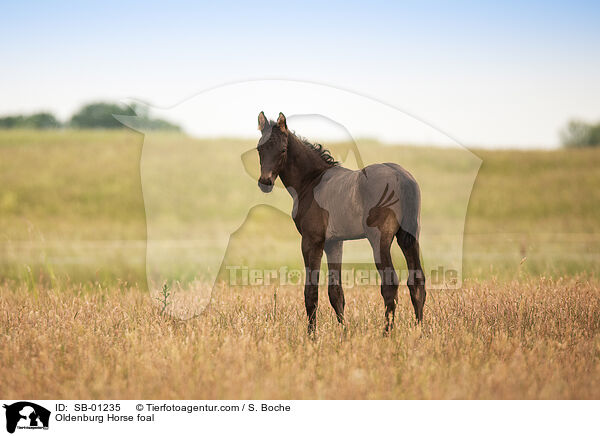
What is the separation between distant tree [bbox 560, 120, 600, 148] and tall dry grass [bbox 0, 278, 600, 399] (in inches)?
1858

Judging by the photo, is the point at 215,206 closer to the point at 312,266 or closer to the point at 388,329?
the point at 312,266

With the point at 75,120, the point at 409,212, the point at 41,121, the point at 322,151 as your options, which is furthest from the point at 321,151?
the point at 75,120

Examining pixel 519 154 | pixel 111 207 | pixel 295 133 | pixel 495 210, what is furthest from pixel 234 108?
pixel 519 154

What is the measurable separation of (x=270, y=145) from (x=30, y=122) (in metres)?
53.3

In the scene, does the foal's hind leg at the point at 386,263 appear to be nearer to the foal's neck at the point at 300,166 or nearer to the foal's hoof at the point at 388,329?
the foal's hoof at the point at 388,329

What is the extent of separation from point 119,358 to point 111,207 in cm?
2498

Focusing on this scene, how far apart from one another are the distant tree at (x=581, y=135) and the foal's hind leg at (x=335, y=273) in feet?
157

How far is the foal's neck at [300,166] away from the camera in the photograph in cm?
555

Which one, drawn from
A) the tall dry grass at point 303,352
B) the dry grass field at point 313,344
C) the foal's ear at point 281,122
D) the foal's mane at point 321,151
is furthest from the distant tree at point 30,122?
the foal's ear at point 281,122

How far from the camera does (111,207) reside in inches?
1108

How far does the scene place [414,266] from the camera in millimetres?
5543

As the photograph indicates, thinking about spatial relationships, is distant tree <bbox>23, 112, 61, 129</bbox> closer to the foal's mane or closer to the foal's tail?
the foal's mane
